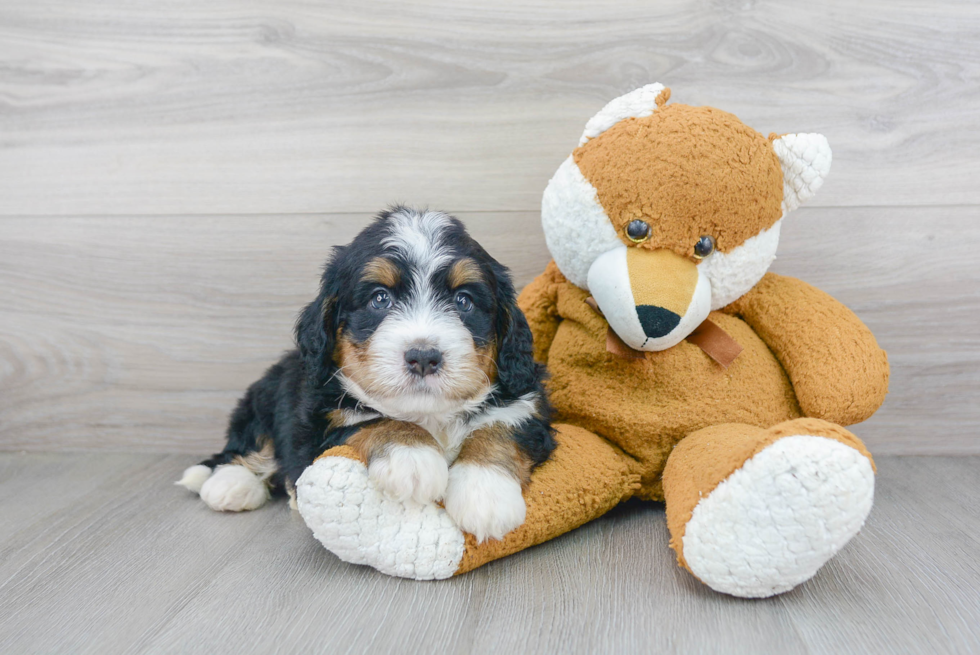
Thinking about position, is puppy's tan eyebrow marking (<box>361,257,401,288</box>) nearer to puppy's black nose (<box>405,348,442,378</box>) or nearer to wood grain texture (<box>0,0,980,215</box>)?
puppy's black nose (<box>405,348,442,378</box>)

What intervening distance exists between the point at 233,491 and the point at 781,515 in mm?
1407

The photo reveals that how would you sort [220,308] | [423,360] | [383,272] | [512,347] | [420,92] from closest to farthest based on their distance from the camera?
[423,360]
[383,272]
[512,347]
[420,92]
[220,308]

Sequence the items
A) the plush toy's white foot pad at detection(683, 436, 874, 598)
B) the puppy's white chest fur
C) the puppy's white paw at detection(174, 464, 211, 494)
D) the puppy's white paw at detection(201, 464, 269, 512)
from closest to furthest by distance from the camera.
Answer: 1. the plush toy's white foot pad at detection(683, 436, 874, 598)
2. the puppy's white chest fur
3. the puppy's white paw at detection(201, 464, 269, 512)
4. the puppy's white paw at detection(174, 464, 211, 494)

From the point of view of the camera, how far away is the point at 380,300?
4.99ft

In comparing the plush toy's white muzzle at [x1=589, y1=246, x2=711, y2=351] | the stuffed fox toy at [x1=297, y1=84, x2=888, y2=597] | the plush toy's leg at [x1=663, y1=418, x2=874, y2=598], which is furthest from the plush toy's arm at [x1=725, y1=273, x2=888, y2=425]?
the plush toy's leg at [x1=663, y1=418, x2=874, y2=598]

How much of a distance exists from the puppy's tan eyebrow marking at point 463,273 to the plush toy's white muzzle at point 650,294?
30cm

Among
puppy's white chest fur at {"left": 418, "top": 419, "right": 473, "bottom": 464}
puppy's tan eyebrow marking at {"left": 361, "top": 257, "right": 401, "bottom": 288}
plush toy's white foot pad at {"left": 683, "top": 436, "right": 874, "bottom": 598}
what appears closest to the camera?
plush toy's white foot pad at {"left": 683, "top": 436, "right": 874, "bottom": 598}

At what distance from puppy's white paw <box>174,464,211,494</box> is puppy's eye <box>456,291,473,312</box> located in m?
1.06

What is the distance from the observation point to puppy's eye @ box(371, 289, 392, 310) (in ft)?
4.97

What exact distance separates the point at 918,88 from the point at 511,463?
1.76m

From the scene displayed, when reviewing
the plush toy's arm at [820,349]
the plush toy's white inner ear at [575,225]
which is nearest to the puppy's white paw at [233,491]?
the plush toy's white inner ear at [575,225]

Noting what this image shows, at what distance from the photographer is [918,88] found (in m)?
2.16

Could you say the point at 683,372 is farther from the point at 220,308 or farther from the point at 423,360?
the point at 220,308

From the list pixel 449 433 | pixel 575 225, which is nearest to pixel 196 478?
pixel 449 433
